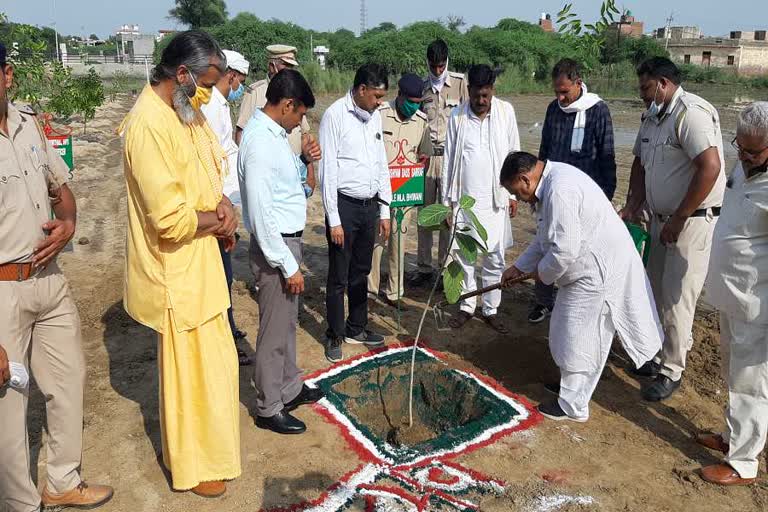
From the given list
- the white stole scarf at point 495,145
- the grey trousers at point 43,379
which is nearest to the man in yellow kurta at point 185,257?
the grey trousers at point 43,379

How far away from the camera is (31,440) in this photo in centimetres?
369

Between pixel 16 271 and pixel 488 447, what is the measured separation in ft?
8.70

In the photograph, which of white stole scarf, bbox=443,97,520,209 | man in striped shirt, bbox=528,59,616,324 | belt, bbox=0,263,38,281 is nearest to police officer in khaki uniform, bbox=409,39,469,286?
white stole scarf, bbox=443,97,520,209

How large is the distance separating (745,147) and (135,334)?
14.9ft

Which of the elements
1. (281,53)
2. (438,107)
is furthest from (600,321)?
(281,53)

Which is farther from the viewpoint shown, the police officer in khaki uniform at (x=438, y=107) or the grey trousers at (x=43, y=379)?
the police officer in khaki uniform at (x=438, y=107)

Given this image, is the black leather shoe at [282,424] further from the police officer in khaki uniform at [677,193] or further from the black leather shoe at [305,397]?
the police officer in khaki uniform at [677,193]

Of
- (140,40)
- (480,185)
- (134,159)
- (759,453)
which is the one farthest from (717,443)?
(140,40)

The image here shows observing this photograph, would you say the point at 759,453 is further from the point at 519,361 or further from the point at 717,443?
the point at 519,361

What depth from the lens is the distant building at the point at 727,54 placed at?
38719 mm

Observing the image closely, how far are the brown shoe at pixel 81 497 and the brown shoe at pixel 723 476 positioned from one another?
125 inches

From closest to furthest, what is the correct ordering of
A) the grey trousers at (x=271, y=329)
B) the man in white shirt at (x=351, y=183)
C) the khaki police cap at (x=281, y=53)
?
the grey trousers at (x=271, y=329)
the man in white shirt at (x=351, y=183)
the khaki police cap at (x=281, y=53)

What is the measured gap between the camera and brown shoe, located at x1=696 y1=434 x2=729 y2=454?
361cm

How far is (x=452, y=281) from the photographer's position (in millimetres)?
4184
